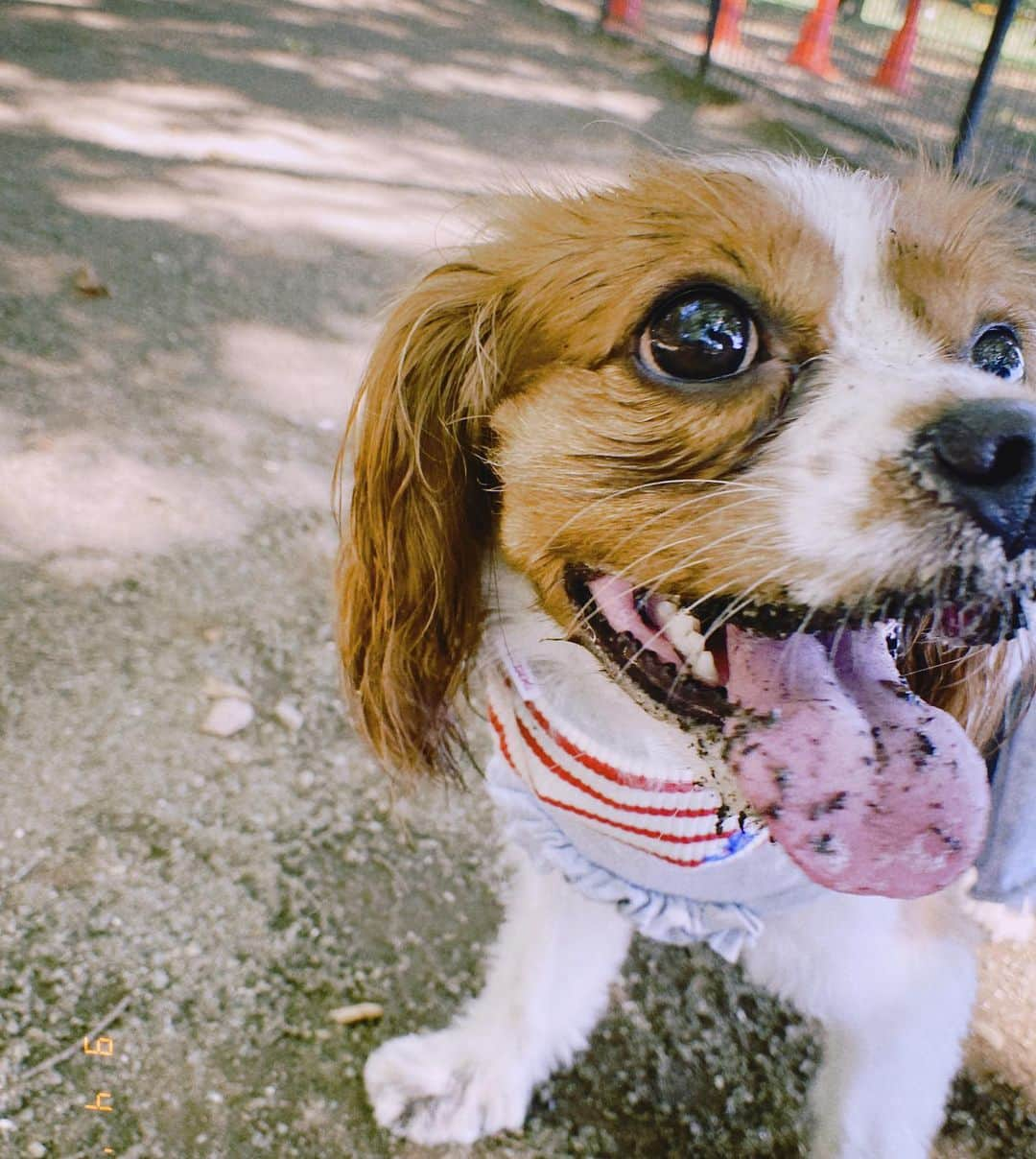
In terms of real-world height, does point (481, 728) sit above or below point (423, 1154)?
above

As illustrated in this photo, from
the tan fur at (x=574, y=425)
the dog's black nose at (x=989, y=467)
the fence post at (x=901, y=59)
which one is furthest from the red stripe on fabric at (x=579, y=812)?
the fence post at (x=901, y=59)

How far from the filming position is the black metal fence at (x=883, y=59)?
5.39m

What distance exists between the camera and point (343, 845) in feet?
7.89

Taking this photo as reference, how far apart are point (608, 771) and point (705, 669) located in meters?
0.32

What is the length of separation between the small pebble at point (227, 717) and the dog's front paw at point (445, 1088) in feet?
3.00

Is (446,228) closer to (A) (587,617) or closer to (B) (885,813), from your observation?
(A) (587,617)

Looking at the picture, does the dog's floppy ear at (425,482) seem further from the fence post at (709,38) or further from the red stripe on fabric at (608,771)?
the fence post at (709,38)

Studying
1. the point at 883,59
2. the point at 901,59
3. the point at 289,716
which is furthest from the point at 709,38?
the point at 289,716

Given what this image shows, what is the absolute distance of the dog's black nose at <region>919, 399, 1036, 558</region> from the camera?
1121 millimetres

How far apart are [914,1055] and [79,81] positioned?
22.6 feet

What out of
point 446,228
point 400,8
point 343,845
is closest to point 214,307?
point 446,228

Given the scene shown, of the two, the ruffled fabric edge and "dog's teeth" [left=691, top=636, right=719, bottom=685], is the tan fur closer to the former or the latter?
"dog's teeth" [left=691, top=636, right=719, bottom=685]

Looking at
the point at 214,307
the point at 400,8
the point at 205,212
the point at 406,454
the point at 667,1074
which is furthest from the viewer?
the point at 400,8

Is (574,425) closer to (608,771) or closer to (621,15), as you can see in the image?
(608,771)
